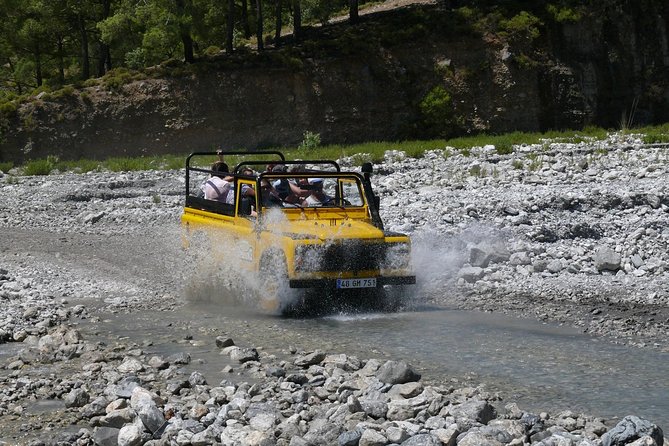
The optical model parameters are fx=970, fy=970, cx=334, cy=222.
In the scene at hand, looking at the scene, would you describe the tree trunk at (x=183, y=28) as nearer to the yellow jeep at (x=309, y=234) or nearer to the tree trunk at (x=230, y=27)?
the tree trunk at (x=230, y=27)

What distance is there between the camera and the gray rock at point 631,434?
711 centimetres

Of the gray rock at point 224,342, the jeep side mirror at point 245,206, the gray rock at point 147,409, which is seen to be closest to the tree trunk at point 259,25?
the jeep side mirror at point 245,206

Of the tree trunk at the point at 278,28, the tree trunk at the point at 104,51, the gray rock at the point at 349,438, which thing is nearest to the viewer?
the gray rock at the point at 349,438

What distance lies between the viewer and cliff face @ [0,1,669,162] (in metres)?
46.4

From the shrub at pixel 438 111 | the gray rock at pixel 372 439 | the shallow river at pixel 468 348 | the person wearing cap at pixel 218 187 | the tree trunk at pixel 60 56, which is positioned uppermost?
the tree trunk at pixel 60 56

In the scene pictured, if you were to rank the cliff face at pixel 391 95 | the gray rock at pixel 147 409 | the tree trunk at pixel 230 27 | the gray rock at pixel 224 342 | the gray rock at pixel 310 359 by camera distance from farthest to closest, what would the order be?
the cliff face at pixel 391 95, the tree trunk at pixel 230 27, the gray rock at pixel 224 342, the gray rock at pixel 310 359, the gray rock at pixel 147 409

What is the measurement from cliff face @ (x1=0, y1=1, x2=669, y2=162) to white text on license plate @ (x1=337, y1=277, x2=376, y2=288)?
113 ft

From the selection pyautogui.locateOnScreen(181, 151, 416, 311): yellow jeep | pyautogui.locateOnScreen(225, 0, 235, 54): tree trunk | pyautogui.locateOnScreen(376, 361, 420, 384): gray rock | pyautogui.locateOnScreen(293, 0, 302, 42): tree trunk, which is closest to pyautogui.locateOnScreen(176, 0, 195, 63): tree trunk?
pyautogui.locateOnScreen(225, 0, 235, 54): tree trunk

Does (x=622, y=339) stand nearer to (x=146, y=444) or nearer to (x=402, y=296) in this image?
(x=402, y=296)

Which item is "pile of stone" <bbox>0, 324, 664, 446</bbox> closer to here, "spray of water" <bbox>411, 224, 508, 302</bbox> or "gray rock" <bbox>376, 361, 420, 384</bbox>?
"gray rock" <bbox>376, 361, 420, 384</bbox>

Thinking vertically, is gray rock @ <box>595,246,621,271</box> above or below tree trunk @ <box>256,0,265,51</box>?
below

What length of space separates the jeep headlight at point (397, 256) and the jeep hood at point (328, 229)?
22 centimetres

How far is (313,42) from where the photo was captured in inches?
1957

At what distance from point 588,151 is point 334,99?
22.2 m
